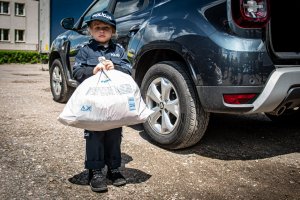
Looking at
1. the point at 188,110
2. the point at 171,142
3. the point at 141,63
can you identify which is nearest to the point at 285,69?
the point at 188,110

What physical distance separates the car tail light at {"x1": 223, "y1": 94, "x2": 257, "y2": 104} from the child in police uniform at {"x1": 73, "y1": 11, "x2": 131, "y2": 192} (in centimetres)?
82

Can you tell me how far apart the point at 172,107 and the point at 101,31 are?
1.04 m

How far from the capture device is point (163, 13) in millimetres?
3256

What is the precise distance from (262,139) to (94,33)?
2.39m

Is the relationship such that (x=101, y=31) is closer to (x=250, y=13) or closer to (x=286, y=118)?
(x=250, y=13)

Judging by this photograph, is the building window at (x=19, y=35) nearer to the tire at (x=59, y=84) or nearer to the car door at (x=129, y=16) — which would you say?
the tire at (x=59, y=84)

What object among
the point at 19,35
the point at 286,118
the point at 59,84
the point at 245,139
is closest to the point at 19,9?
the point at 19,35

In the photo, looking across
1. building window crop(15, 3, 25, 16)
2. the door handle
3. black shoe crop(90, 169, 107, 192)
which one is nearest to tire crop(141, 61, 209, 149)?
the door handle

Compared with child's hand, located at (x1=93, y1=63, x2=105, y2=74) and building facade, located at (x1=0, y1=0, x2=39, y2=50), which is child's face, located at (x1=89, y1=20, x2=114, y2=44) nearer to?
child's hand, located at (x1=93, y1=63, x2=105, y2=74)

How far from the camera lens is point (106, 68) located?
241 centimetres

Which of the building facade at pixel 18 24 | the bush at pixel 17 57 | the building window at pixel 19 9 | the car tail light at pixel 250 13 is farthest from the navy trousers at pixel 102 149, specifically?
the building window at pixel 19 9

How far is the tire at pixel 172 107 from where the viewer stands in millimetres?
3023

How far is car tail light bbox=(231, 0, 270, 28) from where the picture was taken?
8.72 ft

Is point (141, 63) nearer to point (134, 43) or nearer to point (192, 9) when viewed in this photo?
point (134, 43)
